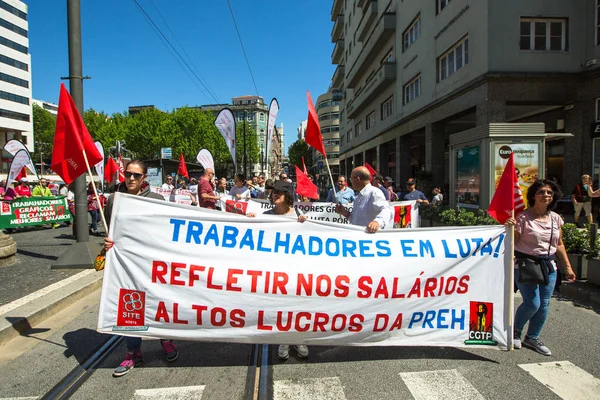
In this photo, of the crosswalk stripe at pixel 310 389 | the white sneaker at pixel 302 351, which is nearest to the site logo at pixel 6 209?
the white sneaker at pixel 302 351

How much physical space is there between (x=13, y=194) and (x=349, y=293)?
1372 centimetres

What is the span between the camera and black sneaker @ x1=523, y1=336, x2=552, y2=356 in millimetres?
3527

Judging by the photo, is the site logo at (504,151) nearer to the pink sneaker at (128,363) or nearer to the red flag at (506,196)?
the red flag at (506,196)

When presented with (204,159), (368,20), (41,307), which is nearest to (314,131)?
(41,307)

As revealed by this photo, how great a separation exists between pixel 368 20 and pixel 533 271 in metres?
30.8

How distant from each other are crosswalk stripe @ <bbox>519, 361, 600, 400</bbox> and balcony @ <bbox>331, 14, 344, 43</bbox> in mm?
49674

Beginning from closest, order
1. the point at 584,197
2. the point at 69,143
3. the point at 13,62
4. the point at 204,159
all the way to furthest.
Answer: the point at 69,143
the point at 584,197
the point at 204,159
the point at 13,62

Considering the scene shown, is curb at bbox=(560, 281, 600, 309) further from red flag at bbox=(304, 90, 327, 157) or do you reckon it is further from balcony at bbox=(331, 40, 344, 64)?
balcony at bbox=(331, 40, 344, 64)

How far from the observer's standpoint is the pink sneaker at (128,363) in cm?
322

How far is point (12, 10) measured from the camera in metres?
57.6

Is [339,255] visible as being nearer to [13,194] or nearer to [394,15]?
[13,194]

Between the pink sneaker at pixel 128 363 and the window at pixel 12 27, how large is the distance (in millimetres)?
72599

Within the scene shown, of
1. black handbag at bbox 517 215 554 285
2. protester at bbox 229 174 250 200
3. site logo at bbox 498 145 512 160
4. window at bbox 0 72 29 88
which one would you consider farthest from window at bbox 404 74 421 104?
window at bbox 0 72 29 88

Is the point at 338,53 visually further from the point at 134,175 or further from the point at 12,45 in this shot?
the point at 134,175
